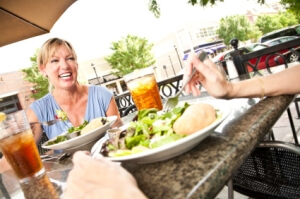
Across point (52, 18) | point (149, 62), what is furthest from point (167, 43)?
point (52, 18)

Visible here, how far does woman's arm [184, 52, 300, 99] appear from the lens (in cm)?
94

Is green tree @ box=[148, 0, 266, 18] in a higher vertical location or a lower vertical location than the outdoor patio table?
higher

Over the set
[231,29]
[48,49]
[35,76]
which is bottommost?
[48,49]

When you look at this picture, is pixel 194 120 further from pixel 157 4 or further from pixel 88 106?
pixel 157 4

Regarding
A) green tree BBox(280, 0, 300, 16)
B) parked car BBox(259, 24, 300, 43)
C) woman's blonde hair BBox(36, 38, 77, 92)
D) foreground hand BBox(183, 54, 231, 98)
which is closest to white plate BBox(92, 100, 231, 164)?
foreground hand BBox(183, 54, 231, 98)

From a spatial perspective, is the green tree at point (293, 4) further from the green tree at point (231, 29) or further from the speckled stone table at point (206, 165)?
the green tree at point (231, 29)

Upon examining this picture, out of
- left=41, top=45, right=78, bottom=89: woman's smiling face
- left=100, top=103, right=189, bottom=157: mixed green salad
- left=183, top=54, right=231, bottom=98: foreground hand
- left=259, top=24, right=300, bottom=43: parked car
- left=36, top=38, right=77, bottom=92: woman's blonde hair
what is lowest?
left=259, top=24, right=300, bottom=43: parked car

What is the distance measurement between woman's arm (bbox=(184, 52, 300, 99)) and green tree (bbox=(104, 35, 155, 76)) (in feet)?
102

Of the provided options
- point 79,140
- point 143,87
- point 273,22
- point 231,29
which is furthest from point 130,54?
point 273,22

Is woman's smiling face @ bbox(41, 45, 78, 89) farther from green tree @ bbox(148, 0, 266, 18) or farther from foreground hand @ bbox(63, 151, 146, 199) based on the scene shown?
foreground hand @ bbox(63, 151, 146, 199)

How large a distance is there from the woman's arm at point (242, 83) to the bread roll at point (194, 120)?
26cm

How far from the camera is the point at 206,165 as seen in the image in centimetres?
54

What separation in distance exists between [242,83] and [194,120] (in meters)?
0.50

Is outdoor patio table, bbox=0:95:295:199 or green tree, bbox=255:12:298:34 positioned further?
green tree, bbox=255:12:298:34
